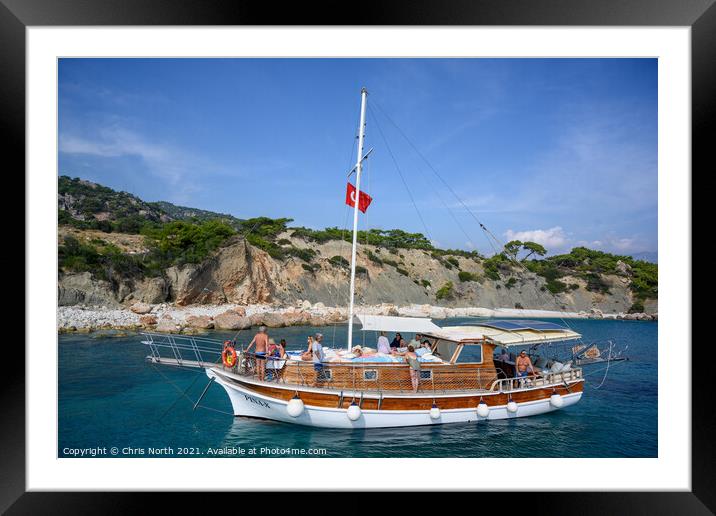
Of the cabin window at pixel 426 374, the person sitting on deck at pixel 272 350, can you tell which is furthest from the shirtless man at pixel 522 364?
the person sitting on deck at pixel 272 350

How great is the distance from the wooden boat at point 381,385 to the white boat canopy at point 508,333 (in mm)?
23

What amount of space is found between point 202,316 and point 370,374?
44.0ft

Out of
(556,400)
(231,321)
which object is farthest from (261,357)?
(231,321)

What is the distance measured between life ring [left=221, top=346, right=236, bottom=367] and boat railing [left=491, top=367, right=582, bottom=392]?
4.74 metres

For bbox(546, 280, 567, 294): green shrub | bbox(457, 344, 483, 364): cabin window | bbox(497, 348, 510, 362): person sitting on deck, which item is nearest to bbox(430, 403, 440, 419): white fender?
bbox(457, 344, 483, 364): cabin window

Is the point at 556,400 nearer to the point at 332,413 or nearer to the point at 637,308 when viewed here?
the point at 332,413

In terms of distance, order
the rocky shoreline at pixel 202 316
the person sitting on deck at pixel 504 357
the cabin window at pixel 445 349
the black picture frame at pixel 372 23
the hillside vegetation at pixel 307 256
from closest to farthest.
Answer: the black picture frame at pixel 372 23 → the cabin window at pixel 445 349 → the person sitting on deck at pixel 504 357 → the rocky shoreline at pixel 202 316 → the hillside vegetation at pixel 307 256

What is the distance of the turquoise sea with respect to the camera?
6.21m

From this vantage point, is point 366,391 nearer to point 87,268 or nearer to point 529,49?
point 529,49

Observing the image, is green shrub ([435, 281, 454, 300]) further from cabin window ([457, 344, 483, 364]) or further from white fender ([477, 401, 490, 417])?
white fender ([477, 401, 490, 417])

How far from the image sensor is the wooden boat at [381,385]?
22.2 ft

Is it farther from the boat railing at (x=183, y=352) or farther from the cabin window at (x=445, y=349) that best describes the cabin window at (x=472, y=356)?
the boat railing at (x=183, y=352)

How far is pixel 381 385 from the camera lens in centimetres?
705
